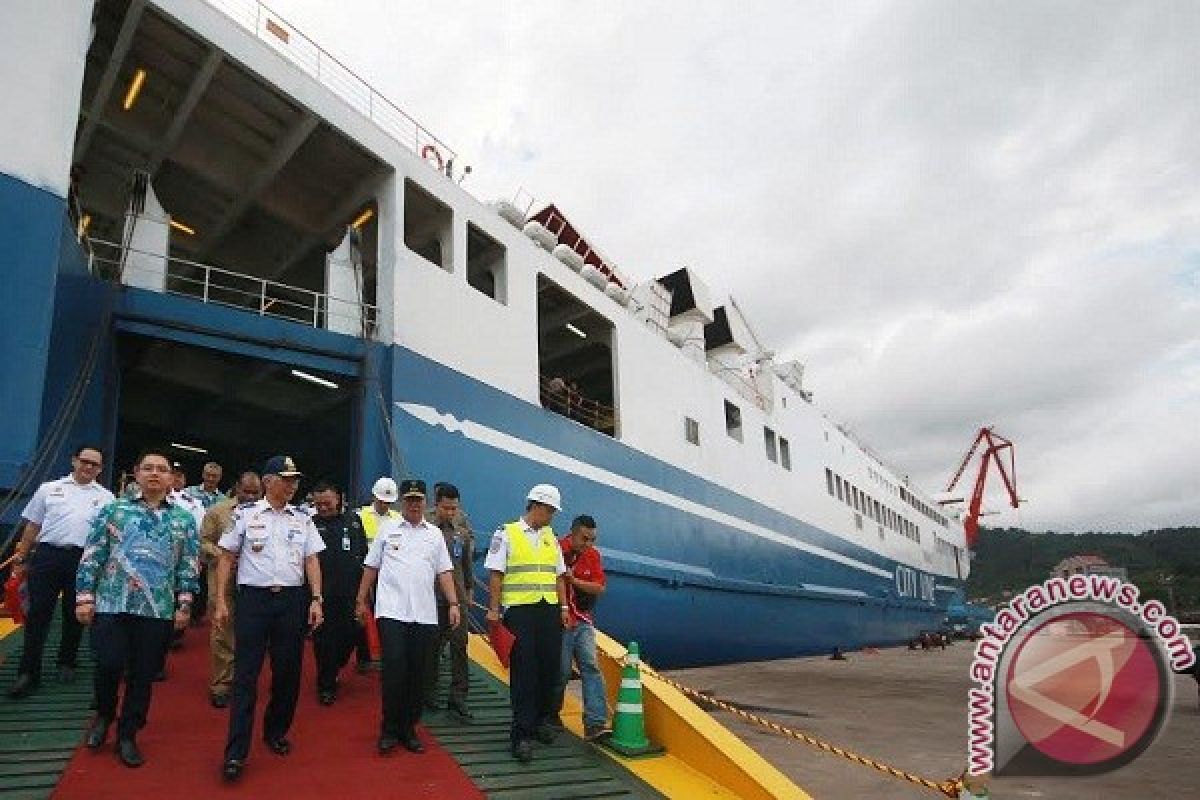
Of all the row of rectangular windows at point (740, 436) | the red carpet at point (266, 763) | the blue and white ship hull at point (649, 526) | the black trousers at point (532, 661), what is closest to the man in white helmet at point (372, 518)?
the red carpet at point (266, 763)

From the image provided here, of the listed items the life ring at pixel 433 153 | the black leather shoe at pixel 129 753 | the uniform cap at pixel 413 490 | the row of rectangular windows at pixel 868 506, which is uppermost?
the life ring at pixel 433 153

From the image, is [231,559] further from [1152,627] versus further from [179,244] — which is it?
[179,244]

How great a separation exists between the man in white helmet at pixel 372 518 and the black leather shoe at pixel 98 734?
180 cm

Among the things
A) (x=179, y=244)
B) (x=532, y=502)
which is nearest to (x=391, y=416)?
(x=532, y=502)

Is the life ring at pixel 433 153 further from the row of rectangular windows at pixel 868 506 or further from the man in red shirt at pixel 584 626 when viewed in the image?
the row of rectangular windows at pixel 868 506

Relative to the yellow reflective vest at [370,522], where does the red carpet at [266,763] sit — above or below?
below

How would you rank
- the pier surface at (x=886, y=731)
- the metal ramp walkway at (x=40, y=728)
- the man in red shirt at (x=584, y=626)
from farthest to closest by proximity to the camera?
the pier surface at (x=886, y=731) < the man in red shirt at (x=584, y=626) < the metal ramp walkway at (x=40, y=728)

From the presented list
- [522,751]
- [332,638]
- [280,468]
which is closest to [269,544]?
[280,468]

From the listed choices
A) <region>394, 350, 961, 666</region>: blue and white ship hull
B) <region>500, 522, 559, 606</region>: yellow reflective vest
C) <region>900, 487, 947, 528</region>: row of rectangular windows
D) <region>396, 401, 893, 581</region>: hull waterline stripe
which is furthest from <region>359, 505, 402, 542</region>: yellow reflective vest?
<region>900, 487, 947, 528</region>: row of rectangular windows

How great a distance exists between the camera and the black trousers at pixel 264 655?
3.58m

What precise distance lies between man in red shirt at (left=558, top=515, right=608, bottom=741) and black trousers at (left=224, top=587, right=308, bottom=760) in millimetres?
1475

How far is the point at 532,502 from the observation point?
14.9ft

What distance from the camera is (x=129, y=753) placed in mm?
3564

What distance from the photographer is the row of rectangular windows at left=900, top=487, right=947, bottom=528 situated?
30891mm
